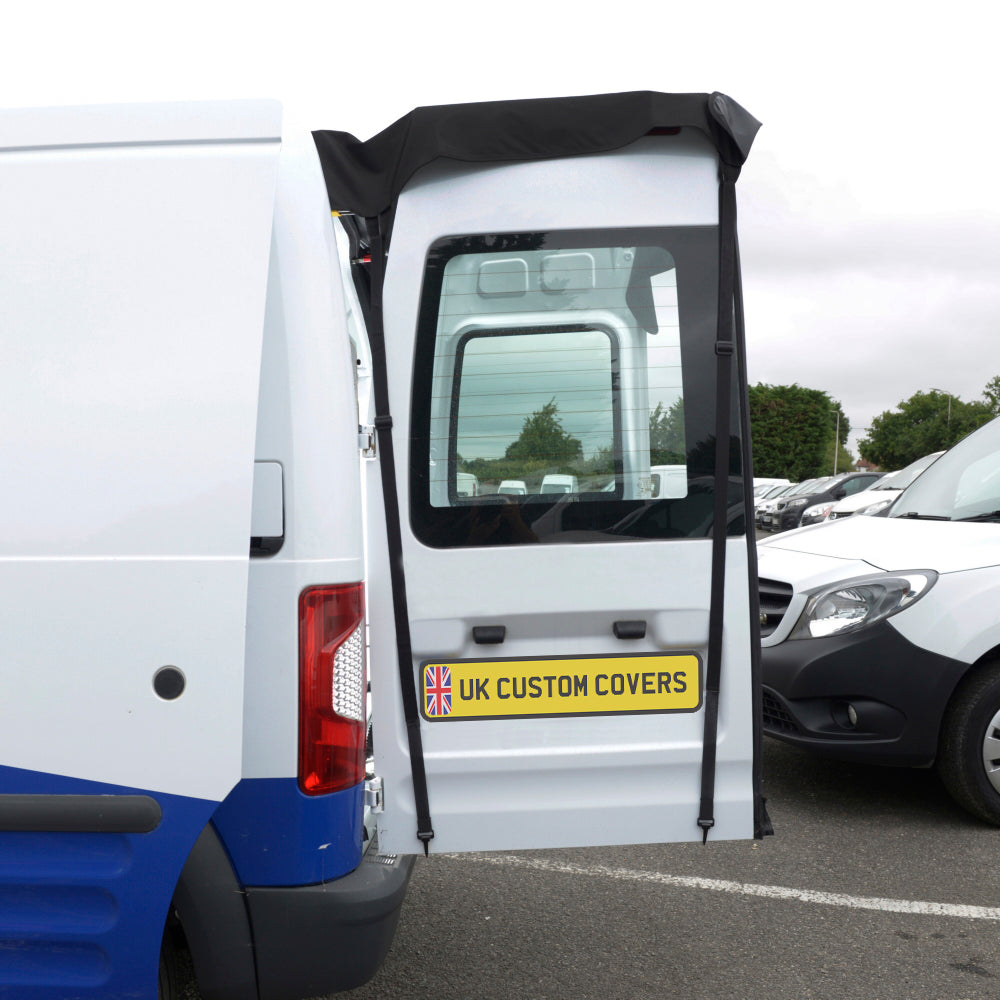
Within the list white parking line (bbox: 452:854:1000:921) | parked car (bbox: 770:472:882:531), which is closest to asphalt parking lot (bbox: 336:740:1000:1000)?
white parking line (bbox: 452:854:1000:921)

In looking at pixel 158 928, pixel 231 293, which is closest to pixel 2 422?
pixel 231 293

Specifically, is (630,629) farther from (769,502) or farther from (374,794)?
(769,502)

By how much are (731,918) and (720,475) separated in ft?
5.40

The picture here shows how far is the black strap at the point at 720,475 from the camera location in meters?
2.50

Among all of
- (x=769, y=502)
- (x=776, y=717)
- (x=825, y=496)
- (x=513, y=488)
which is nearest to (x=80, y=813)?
(x=513, y=488)

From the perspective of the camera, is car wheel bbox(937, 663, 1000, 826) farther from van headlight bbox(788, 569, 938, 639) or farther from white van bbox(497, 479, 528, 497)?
white van bbox(497, 479, 528, 497)

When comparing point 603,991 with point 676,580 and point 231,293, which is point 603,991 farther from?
point 231,293

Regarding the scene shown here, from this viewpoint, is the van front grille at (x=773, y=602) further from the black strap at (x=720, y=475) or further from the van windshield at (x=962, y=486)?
the black strap at (x=720, y=475)

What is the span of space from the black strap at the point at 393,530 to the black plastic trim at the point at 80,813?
2.22ft

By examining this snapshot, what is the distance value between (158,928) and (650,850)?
2413 mm

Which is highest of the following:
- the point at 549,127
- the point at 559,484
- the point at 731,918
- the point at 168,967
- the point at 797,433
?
the point at 797,433

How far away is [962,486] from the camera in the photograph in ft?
16.3

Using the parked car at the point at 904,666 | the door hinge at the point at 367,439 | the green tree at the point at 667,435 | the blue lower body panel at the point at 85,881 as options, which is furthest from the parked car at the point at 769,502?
the blue lower body panel at the point at 85,881

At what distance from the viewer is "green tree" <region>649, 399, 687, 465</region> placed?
102 inches
